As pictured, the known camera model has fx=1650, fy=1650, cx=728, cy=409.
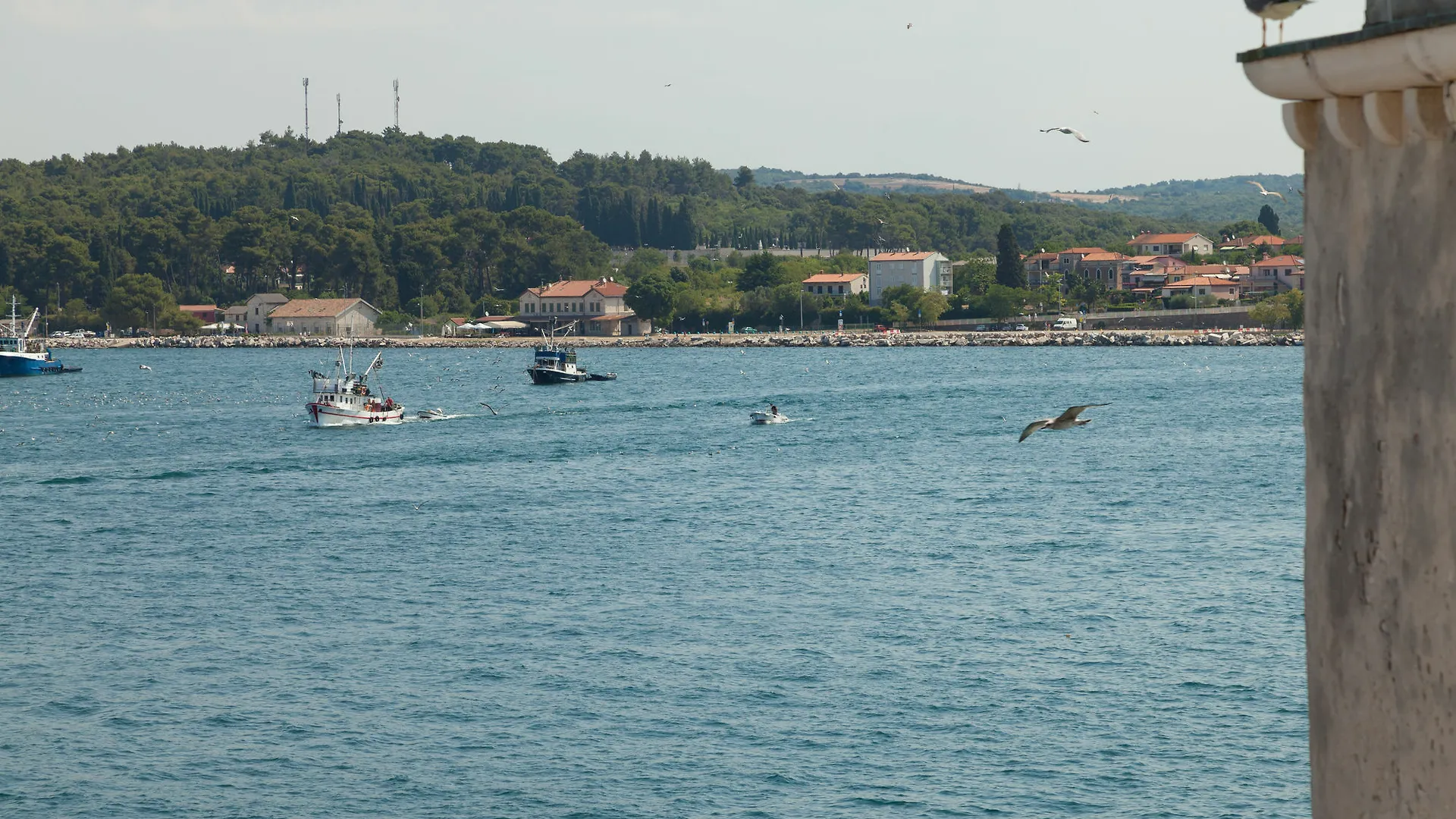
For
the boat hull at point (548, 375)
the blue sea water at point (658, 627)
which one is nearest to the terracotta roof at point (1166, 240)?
the boat hull at point (548, 375)

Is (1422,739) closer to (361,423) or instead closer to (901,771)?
(901,771)

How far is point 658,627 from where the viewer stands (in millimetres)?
29453

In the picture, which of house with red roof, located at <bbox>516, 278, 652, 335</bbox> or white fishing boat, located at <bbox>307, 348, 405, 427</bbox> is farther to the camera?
house with red roof, located at <bbox>516, 278, 652, 335</bbox>

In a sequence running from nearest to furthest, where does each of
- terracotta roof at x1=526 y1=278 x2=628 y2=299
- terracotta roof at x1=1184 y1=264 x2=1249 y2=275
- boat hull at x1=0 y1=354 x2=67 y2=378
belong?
Result: boat hull at x1=0 y1=354 x2=67 y2=378, terracotta roof at x1=1184 y1=264 x2=1249 y2=275, terracotta roof at x1=526 y1=278 x2=628 y2=299

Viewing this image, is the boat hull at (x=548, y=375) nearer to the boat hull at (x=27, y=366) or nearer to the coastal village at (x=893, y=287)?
the boat hull at (x=27, y=366)

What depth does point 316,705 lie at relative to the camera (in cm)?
2464

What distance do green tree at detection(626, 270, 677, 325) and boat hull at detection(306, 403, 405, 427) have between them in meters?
97.7

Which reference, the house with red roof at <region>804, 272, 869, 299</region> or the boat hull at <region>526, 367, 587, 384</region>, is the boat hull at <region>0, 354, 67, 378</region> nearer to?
the boat hull at <region>526, 367, 587, 384</region>

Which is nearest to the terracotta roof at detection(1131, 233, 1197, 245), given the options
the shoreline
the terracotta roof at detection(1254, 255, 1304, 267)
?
the terracotta roof at detection(1254, 255, 1304, 267)

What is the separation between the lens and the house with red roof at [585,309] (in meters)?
171

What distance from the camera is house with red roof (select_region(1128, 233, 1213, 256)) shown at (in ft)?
583

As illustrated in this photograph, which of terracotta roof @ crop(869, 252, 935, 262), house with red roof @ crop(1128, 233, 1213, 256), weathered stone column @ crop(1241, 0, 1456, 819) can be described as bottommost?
weathered stone column @ crop(1241, 0, 1456, 819)

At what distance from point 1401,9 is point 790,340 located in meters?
144

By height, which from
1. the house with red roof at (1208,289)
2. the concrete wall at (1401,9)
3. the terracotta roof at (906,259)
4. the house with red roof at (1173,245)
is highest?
the house with red roof at (1173,245)
